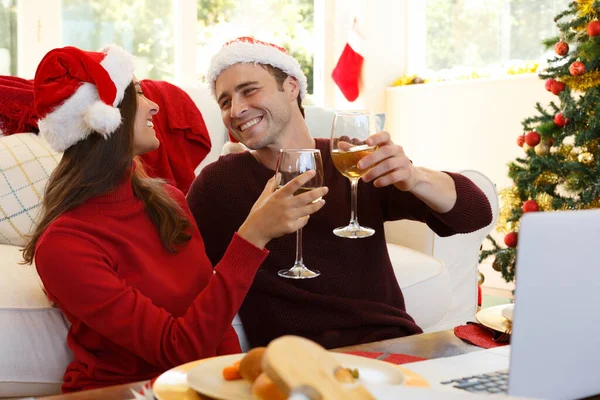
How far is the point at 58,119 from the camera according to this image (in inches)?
61.8

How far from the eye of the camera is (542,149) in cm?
394

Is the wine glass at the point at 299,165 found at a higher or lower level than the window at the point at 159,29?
lower

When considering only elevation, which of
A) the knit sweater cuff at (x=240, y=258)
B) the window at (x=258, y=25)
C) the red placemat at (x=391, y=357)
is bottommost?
the red placemat at (x=391, y=357)

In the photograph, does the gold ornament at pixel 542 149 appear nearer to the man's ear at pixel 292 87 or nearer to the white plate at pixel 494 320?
the man's ear at pixel 292 87

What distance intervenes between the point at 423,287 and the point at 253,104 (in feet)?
2.84

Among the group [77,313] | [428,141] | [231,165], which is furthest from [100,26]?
[77,313]

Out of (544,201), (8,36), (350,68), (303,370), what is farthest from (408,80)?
(303,370)

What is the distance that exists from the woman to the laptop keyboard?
41 centimetres

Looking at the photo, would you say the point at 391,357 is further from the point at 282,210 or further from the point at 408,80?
the point at 408,80

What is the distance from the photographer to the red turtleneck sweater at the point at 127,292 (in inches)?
55.2

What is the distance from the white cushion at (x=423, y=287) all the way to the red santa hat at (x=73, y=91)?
1.13m

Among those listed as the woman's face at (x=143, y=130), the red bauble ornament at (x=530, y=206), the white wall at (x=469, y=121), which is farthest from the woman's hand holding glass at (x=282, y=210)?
the white wall at (x=469, y=121)

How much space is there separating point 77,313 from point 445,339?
683 millimetres

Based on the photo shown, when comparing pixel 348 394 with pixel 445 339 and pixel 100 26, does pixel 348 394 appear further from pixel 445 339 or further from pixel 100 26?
pixel 100 26
